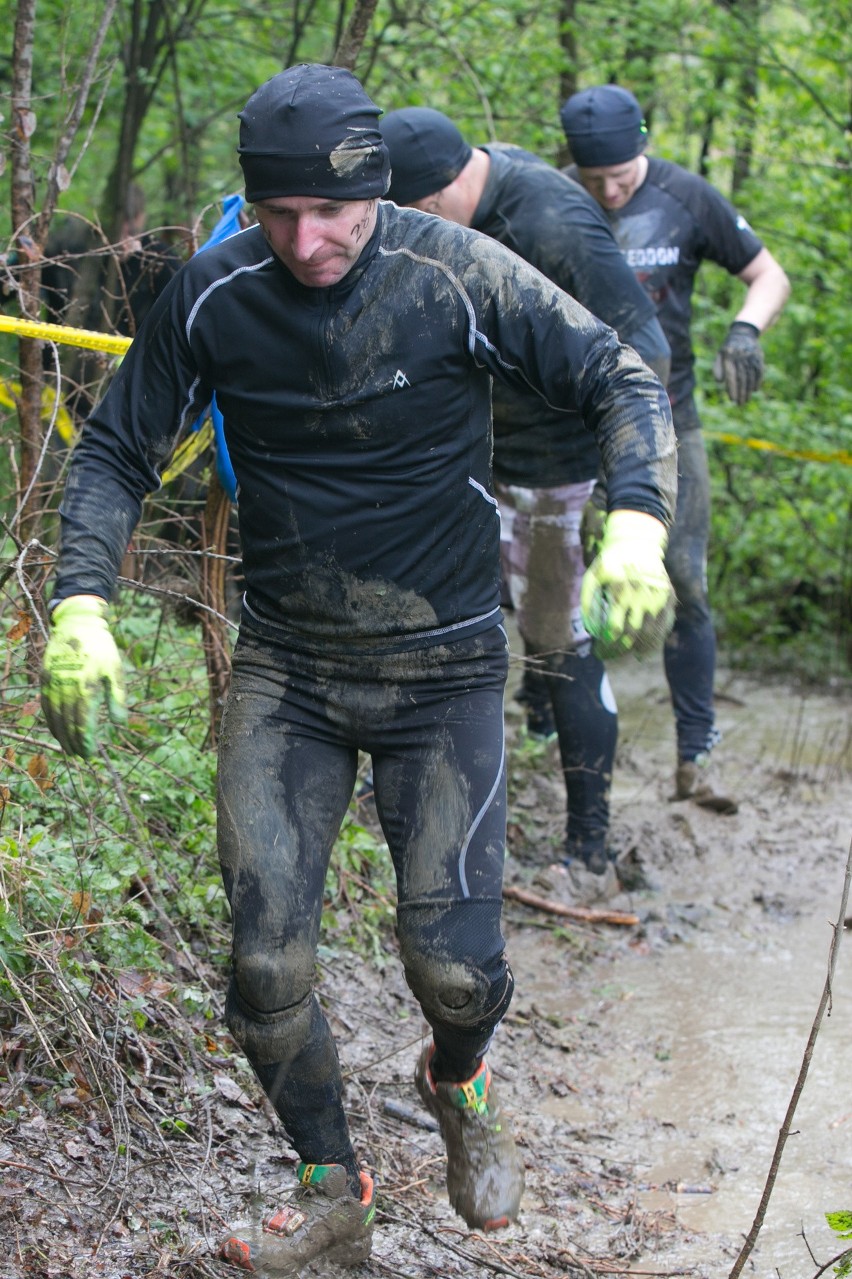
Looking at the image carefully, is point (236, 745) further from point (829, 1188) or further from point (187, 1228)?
point (829, 1188)

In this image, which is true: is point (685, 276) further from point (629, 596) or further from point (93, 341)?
point (629, 596)

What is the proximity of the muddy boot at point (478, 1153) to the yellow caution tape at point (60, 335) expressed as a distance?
6.86ft

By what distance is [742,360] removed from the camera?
217 inches

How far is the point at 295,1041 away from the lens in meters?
2.63

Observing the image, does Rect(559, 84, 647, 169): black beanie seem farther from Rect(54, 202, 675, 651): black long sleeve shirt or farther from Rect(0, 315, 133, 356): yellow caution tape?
Rect(54, 202, 675, 651): black long sleeve shirt

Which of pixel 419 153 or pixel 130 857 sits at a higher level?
pixel 419 153

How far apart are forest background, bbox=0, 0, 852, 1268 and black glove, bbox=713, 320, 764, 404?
1587 millimetres

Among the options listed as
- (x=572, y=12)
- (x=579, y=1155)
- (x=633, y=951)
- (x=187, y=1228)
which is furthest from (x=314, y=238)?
(x=572, y=12)

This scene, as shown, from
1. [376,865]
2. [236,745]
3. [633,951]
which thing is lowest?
[633,951]

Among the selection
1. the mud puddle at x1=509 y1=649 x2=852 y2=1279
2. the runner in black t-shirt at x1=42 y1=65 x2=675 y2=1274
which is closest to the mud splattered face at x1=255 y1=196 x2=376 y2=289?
the runner in black t-shirt at x1=42 y1=65 x2=675 y2=1274

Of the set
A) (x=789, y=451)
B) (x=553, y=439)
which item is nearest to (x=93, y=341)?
(x=553, y=439)

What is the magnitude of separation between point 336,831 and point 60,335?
176 centimetres

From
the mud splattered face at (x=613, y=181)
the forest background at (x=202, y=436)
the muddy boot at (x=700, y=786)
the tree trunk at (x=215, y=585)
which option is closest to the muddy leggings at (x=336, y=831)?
the forest background at (x=202, y=436)

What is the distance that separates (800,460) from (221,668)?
19.0 feet
